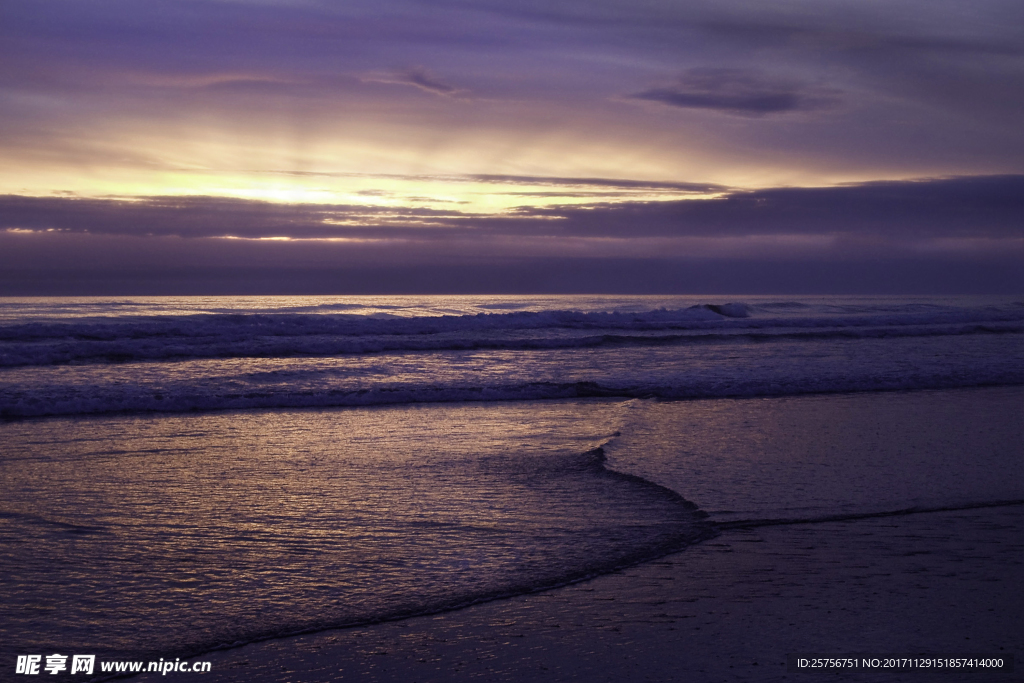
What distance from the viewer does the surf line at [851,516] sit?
4.45 m

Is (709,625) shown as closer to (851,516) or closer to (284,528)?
(851,516)

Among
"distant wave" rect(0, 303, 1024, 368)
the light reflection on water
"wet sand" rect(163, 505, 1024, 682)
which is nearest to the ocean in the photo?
the light reflection on water

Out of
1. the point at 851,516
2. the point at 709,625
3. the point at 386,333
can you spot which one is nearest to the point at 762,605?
the point at 709,625

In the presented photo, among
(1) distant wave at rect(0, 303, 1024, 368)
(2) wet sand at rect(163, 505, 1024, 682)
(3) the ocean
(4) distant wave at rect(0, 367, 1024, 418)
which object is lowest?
(2) wet sand at rect(163, 505, 1024, 682)

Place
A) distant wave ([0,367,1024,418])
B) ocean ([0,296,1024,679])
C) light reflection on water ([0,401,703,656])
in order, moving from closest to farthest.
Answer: light reflection on water ([0,401,703,656]) < ocean ([0,296,1024,679]) < distant wave ([0,367,1024,418])

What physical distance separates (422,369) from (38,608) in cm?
1040

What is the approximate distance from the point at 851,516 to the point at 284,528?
3.64 metres

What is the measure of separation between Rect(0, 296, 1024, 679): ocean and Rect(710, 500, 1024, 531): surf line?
0.03 m

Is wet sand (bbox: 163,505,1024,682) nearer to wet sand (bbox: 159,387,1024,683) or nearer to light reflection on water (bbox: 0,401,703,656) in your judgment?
wet sand (bbox: 159,387,1024,683)

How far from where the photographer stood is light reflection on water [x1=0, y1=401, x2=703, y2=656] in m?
3.25

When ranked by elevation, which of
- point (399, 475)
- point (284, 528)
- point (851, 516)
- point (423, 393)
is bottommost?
point (851, 516)

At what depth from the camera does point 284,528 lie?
14.4 feet

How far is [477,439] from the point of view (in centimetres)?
737

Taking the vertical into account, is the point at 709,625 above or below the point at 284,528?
below
